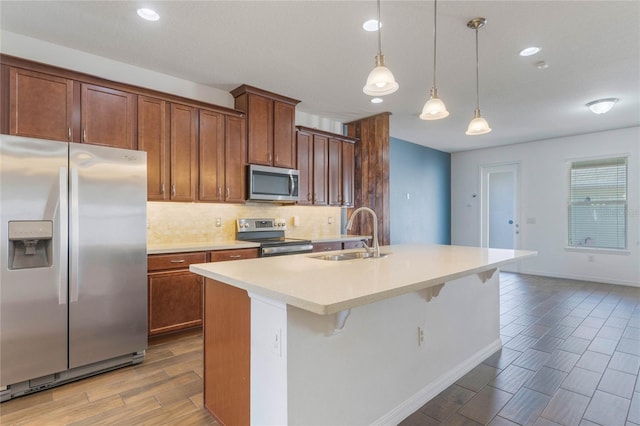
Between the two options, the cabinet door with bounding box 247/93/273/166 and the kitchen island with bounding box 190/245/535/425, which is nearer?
the kitchen island with bounding box 190/245/535/425

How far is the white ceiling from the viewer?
7.59 ft

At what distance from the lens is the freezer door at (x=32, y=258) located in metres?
2.10

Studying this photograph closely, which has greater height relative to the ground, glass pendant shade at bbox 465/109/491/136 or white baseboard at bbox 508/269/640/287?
glass pendant shade at bbox 465/109/491/136

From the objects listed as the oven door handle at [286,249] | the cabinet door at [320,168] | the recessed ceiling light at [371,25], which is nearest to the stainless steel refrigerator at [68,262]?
the oven door handle at [286,249]

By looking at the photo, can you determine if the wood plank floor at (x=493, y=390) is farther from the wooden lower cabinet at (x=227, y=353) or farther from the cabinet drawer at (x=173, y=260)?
the cabinet drawer at (x=173, y=260)

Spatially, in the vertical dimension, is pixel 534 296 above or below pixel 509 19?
below

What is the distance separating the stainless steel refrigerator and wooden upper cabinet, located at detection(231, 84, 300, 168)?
1507 millimetres

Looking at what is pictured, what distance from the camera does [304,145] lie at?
14.8ft

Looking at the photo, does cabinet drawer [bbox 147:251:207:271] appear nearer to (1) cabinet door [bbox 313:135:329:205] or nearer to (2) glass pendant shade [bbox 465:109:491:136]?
(1) cabinet door [bbox 313:135:329:205]

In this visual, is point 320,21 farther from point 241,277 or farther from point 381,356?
point 381,356

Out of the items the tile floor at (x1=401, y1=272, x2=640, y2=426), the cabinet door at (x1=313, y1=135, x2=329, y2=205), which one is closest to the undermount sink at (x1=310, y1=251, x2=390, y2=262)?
the tile floor at (x1=401, y1=272, x2=640, y2=426)

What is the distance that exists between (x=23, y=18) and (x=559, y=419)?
4.55 metres

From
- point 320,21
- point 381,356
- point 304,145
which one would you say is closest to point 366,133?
point 304,145

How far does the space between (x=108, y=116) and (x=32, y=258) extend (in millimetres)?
1365
